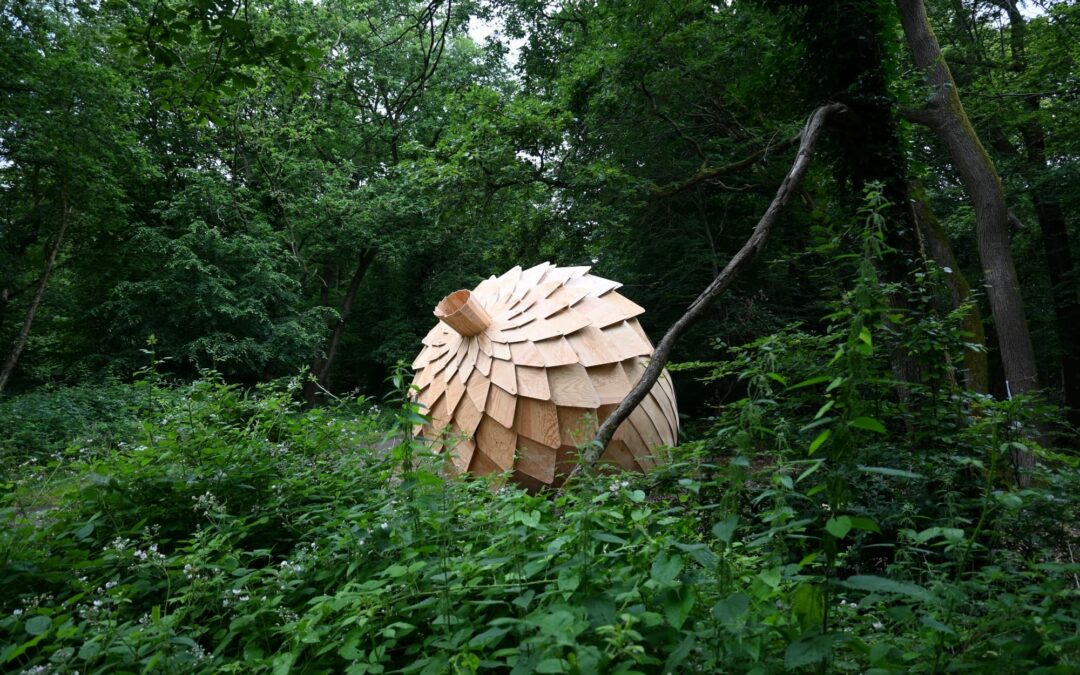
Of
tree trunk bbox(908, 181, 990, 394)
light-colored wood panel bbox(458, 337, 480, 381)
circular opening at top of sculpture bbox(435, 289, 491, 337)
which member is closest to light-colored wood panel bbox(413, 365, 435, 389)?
light-colored wood panel bbox(458, 337, 480, 381)

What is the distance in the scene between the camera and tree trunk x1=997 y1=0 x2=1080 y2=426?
36.7 ft

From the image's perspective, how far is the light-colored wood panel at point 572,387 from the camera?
4.58 m

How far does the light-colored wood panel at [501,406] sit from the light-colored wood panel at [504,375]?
5 centimetres

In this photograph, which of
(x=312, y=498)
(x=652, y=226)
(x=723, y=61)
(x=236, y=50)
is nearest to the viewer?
(x=312, y=498)

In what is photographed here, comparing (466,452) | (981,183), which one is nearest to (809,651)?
(466,452)

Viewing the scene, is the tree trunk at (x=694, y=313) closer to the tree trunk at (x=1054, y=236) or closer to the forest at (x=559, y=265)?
the forest at (x=559, y=265)

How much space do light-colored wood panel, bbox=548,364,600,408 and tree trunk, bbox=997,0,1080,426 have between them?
429 inches

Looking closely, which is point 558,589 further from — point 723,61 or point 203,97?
point 723,61

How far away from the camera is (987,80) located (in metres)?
10.2

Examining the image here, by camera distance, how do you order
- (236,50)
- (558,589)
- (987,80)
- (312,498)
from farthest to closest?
(987,80) → (236,50) → (312,498) → (558,589)

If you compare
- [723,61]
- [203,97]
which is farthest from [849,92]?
[723,61]

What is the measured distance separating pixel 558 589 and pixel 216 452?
2.14 m

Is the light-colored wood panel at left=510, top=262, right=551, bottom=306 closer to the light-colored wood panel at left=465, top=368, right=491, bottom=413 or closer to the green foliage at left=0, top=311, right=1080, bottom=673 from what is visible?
the light-colored wood panel at left=465, top=368, right=491, bottom=413

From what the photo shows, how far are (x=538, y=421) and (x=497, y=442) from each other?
40 centimetres
